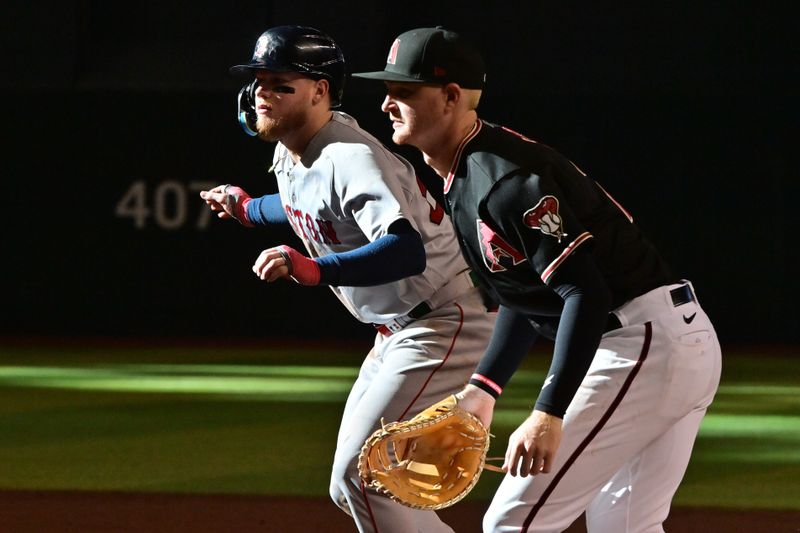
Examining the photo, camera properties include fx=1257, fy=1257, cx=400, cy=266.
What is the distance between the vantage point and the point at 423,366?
3668mm

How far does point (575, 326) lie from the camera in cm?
258

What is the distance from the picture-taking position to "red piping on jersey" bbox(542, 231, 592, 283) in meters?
2.62

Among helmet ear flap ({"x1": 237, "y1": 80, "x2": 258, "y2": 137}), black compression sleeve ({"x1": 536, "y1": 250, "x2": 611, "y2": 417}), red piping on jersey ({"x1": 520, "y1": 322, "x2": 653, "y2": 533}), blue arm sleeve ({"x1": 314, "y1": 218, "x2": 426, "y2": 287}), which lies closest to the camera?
black compression sleeve ({"x1": 536, "y1": 250, "x2": 611, "y2": 417})

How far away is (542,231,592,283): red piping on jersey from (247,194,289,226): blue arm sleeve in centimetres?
180

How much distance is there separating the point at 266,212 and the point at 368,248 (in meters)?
1.00

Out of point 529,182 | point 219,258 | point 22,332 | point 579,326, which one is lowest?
point 22,332

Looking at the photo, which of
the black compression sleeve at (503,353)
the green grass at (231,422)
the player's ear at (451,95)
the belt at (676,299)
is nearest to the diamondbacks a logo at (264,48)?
the player's ear at (451,95)

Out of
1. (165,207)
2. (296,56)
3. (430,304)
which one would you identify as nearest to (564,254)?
(430,304)

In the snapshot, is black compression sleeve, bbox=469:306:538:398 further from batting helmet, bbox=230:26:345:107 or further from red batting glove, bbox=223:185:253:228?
red batting glove, bbox=223:185:253:228

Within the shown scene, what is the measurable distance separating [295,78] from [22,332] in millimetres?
9545

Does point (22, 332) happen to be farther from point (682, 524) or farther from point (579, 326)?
point (579, 326)

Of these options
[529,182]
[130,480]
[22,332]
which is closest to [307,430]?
[130,480]

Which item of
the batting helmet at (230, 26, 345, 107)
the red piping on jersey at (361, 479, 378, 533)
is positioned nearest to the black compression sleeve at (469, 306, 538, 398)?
the red piping on jersey at (361, 479, 378, 533)

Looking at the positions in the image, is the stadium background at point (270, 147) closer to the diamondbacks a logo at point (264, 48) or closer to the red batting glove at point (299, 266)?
the diamondbacks a logo at point (264, 48)
